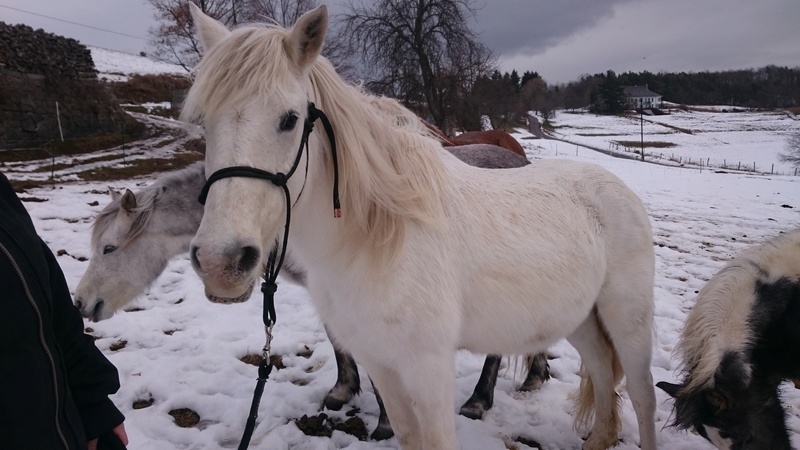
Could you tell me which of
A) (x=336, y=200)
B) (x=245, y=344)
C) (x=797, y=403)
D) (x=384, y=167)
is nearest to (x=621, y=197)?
(x=384, y=167)

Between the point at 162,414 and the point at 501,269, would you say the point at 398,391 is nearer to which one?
the point at 501,269

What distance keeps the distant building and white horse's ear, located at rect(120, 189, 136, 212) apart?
99.7 meters

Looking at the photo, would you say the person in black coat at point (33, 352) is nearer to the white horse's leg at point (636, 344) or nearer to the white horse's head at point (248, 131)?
the white horse's head at point (248, 131)

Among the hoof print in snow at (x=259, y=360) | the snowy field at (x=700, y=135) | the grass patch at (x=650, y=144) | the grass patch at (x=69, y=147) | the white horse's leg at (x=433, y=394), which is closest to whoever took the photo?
the white horse's leg at (x=433, y=394)

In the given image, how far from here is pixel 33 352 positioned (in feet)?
3.67

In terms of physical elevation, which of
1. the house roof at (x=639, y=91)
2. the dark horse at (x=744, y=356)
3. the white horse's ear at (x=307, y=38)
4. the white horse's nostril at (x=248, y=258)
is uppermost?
the house roof at (x=639, y=91)

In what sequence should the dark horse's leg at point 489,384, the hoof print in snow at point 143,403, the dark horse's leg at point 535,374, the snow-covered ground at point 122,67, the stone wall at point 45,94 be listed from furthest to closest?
the snow-covered ground at point 122,67 → the stone wall at point 45,94 → the dark horse's leg at point 535,374 → the dark horse's leg at point 489,384 → the hoof print in snow at point 143,403

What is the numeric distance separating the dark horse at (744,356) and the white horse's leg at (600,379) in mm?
468

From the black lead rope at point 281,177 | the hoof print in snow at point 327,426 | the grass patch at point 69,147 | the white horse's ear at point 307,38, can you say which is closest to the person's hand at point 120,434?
the black lead rope at point 281,177

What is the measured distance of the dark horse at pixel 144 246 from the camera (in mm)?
3100

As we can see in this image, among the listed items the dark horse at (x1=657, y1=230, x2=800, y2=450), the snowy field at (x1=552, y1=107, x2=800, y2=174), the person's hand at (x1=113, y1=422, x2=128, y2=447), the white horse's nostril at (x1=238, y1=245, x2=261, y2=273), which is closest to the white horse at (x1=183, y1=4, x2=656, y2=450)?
the white horse's nostril at (x1=238, y1=245, x2=261, y2=273)

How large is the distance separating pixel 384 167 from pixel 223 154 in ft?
2.28

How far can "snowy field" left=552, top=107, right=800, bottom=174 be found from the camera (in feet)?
129

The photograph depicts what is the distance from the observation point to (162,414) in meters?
3.11
